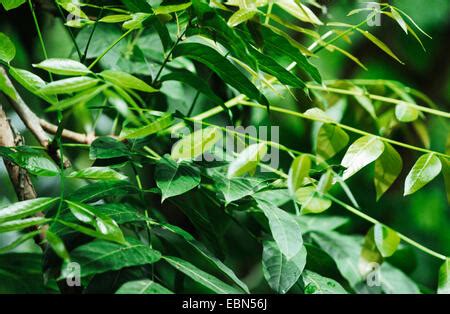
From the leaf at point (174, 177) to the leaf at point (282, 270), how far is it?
0.37 ft

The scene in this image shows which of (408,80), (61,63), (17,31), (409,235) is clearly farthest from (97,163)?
(408,80)

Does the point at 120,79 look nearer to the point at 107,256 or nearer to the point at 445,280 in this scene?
the point at 107,256

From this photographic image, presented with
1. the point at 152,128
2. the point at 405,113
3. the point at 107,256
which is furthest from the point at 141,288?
the point at 405,113

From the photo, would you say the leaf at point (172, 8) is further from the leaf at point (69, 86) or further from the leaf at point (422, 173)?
the leaf at point (422, 173)

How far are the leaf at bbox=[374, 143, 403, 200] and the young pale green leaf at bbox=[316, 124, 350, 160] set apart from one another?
4 centimetres

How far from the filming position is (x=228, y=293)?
0.38m

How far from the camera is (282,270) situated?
1.54ft

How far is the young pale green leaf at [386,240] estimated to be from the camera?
1.68 ft

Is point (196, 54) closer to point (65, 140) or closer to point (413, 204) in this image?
point (65, 140)

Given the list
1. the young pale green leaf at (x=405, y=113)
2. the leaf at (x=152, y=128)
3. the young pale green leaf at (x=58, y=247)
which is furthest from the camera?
the young pale green leaf at (x=405, y=113)

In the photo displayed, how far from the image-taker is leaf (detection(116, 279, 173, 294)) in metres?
0.34

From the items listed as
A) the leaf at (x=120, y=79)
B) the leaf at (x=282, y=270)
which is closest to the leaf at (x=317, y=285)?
the leaf at (x=282, y=270)

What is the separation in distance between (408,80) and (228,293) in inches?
42.3

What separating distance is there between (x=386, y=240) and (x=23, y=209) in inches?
14.0
